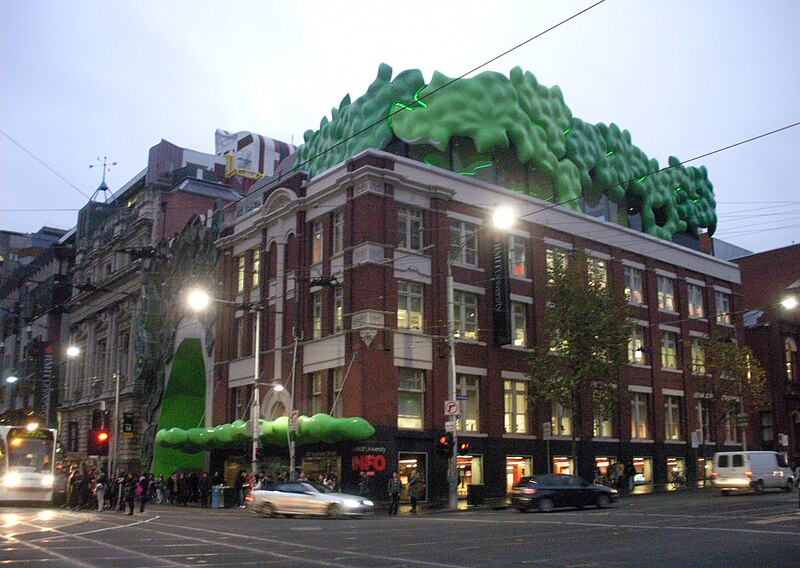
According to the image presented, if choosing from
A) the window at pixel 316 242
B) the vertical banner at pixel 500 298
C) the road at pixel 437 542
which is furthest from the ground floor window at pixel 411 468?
the road at pixel 437 542

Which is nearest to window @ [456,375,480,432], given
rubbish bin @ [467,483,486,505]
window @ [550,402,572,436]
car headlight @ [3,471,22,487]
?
rubbish bin @ [467,483,486,505]

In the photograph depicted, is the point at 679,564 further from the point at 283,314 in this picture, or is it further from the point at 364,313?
the point at 283,314

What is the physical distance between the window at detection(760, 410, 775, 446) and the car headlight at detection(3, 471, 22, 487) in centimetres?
4984

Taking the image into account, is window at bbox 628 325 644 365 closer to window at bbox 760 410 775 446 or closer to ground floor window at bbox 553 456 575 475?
ground floor window at bbox 553 456 575 475

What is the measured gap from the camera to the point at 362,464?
36656 millimetres

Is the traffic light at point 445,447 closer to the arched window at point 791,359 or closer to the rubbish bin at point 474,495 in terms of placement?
the rubbish bin at point 474,495

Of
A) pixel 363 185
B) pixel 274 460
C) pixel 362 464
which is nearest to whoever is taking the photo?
pixel 362 464

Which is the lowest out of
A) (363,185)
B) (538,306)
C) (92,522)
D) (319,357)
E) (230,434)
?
(92,522)

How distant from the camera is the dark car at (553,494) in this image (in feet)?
100

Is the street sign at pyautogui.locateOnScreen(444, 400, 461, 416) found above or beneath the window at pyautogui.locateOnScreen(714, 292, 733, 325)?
beneath

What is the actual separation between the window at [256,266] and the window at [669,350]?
24712 mm

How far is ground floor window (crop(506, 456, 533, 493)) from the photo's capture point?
42.2m

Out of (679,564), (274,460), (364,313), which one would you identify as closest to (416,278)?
(364,313)

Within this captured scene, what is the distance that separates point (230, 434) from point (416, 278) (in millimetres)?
11825
